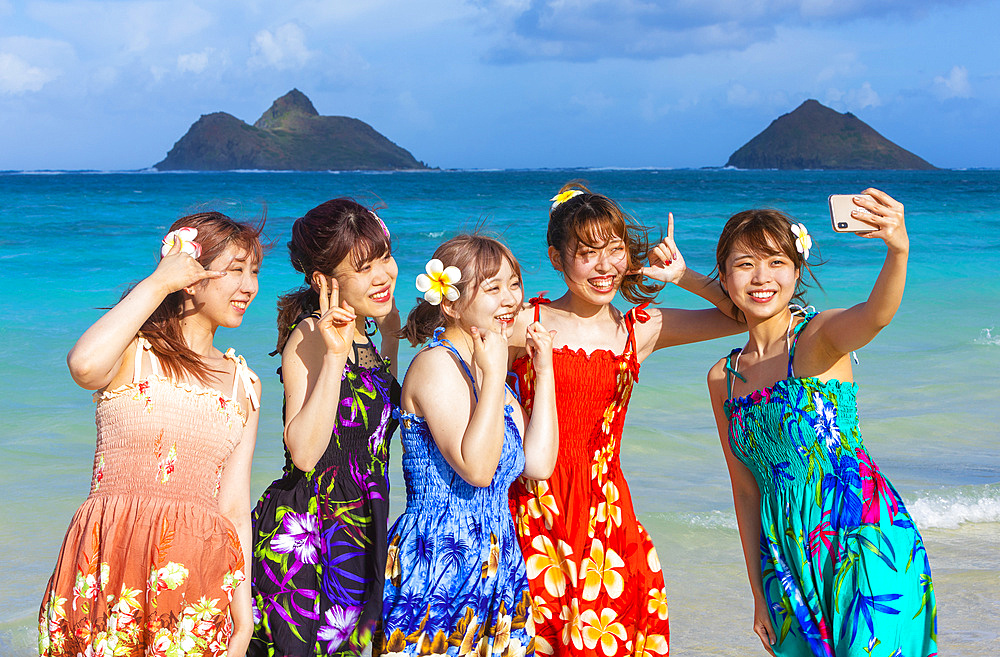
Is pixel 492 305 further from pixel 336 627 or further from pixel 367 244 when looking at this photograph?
pixel 336 627

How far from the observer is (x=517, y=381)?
3.17 m

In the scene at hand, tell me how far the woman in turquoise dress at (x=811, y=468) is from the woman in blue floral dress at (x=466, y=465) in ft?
2.15

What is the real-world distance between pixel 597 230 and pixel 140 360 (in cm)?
151

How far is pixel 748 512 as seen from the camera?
293 centimetres

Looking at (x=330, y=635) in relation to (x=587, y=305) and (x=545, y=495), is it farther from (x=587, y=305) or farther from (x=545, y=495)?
(x=587, y=305)

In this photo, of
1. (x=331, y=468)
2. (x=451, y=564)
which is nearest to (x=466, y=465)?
(x=451, y=564)

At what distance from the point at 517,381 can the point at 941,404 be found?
5.73m

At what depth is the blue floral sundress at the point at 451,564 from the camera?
2627mm

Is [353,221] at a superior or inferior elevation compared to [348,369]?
superior

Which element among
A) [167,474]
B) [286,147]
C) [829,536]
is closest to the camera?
[167,474]

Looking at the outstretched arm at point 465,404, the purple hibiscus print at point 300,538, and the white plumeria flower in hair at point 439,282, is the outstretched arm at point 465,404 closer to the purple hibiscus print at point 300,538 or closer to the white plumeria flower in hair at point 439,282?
the white plumeria flower in hair at point 439,282

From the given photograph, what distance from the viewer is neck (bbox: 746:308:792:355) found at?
115 inches

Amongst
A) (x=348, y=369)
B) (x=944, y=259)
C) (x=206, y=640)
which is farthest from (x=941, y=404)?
(x=944, y=259)

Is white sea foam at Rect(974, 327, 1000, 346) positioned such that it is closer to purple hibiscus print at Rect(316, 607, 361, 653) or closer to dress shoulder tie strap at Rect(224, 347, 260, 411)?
purple hibiscus print at Rect(316, 607, 361, 653)
